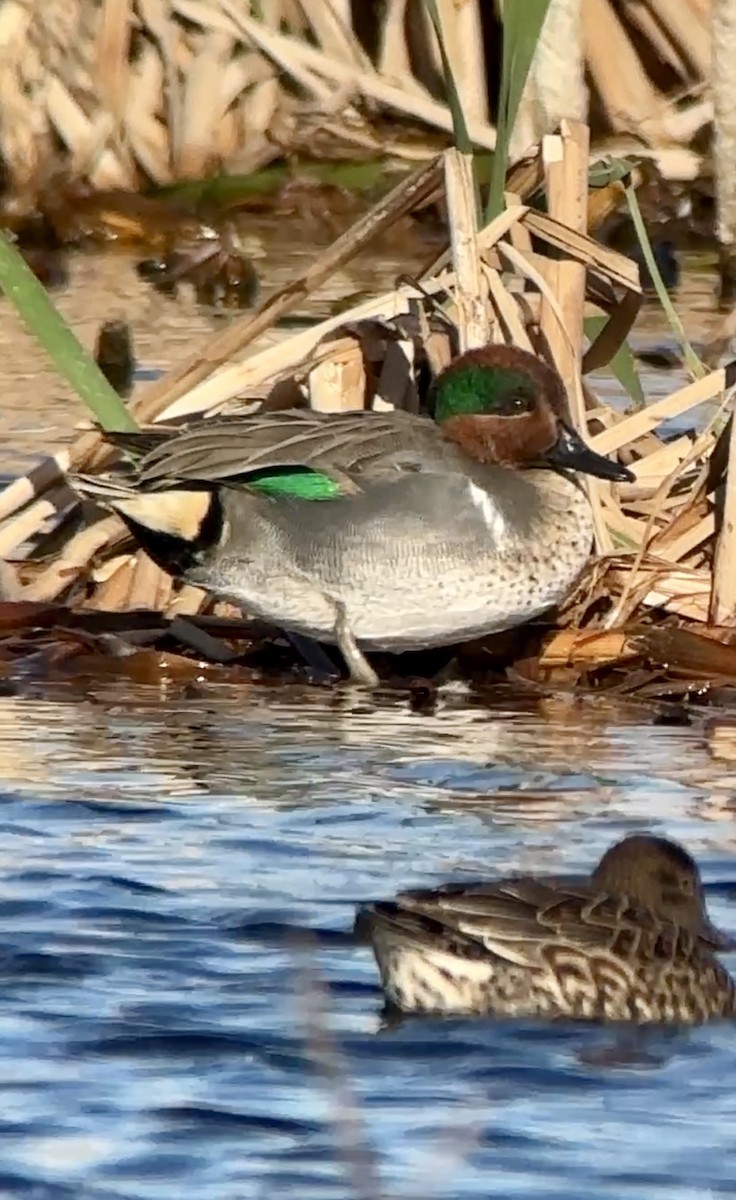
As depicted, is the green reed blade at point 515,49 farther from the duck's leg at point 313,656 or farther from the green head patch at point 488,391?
the duck's leg at point 313,656

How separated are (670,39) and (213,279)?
259 centimetres

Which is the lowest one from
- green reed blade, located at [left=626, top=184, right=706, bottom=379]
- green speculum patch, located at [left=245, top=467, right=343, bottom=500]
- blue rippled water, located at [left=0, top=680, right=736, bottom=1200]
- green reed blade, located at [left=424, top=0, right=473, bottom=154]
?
blue rippled water, located at [left=0, top=680, right=736, bottom=1200]

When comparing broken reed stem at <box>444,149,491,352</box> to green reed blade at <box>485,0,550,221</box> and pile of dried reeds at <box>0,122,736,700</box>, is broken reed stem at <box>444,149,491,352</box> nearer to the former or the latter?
pile of dried reeds at <box>0,122,736,700</box>

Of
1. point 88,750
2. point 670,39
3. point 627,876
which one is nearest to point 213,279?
point 670,39

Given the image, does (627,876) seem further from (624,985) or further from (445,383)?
(445,383)

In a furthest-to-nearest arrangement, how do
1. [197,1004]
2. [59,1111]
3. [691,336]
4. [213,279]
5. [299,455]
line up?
1. [213,279]
2. [691,336]
3. [299,455]
4. [197,1004]
5. [59,1111]

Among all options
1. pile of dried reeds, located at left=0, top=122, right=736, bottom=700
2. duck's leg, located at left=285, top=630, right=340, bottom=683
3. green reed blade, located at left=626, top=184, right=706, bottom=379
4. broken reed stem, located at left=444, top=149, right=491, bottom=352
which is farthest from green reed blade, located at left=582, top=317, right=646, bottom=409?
duck's leg, located at left=285, top=630, right=340, bottom=683

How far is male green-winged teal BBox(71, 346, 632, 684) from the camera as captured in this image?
5574 millimetres

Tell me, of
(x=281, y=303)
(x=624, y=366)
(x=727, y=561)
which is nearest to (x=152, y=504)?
(x=281, y=303)

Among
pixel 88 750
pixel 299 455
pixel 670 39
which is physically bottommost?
pixel 88 750

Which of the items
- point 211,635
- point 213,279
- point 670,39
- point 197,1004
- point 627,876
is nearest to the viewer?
point 197,1004

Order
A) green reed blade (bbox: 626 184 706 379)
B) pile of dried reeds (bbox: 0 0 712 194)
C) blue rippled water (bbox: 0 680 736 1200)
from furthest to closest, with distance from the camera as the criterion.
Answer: pile of dried reeds (bbox: 0 0 712 194), green reed blade (bbox: 626 184 706 379), blue rippled water (bbox: 0 680 736 1200)

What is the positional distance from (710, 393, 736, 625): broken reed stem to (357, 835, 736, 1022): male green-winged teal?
2.08m

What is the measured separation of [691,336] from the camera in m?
10.4
